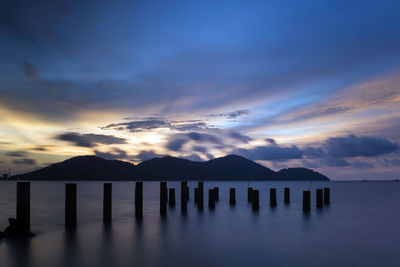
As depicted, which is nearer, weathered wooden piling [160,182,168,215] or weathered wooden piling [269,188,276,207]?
weathered wooden piling [160,182,168,215]

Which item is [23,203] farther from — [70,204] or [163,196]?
[163,196]

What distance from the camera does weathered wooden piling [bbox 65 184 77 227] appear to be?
1588cm

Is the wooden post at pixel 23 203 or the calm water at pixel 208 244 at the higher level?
the wooden post at pixel 23 203

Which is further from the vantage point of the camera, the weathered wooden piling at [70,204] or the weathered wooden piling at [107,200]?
the weathered wooden piling at [107,200]

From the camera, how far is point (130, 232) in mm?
16953

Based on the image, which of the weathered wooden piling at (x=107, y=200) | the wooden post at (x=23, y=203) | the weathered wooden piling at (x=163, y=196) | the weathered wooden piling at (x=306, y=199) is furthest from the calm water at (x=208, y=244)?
the weathered wooden piling at (x=306, y=199)

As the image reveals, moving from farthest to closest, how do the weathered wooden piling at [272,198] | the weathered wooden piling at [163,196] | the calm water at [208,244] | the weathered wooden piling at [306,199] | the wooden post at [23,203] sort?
1. the weathered wooden piling at [272,198]
2. the weathered wooden piling at [306,199]
3. the weathered wooden piling at [163,196]
4. the wooden post at [23,203]
5. the calm water at [208,244]

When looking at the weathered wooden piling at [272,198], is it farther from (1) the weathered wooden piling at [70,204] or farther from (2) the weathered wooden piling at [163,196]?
(1) the weathered wooden piling at [70,204]

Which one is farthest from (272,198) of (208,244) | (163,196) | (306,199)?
(208,244)

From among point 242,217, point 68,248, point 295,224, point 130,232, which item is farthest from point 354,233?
point 68,248

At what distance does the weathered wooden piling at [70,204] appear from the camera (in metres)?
15.9

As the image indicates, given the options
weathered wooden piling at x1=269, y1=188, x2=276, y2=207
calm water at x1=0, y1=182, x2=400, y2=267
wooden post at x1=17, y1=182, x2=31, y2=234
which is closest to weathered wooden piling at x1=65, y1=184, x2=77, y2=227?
calm water at x1=0, y1=182, x2=400, y2=267

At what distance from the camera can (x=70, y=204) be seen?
16.5m

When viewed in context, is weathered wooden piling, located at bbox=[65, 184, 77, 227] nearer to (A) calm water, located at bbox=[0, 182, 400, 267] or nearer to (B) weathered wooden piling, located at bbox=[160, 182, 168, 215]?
(A) calm water, located at bbox=[0, 182, 400, 267]
